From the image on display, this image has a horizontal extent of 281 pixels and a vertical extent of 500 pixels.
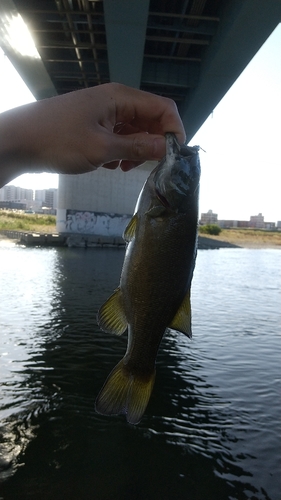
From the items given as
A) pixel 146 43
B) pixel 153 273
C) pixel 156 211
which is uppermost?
pixel 146 43

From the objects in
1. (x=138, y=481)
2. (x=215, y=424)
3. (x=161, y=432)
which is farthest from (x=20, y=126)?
(x=215, y=424)

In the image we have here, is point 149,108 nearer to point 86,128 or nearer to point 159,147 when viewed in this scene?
point 159,147

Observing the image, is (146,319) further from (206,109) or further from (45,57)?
(206,109)

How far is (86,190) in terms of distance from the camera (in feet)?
169

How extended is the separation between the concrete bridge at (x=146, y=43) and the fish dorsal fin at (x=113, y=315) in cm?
1512

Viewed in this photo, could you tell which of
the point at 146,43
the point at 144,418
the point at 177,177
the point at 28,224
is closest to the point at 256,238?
the point at 28,224

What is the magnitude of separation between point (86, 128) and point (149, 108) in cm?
55

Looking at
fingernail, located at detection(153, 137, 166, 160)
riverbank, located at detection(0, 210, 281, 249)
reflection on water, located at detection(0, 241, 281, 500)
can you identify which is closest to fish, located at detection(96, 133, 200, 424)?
fingernail, located at detection(153, 137, 166, 160)

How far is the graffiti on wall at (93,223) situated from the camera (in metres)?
50.9

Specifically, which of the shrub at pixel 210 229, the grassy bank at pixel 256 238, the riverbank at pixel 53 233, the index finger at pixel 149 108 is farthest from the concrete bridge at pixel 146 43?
the grassy bank at pixel 256 238

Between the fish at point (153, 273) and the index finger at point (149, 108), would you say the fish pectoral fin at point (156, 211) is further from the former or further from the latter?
the index finger at point (149, 108)

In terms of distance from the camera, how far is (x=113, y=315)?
10.9 feet

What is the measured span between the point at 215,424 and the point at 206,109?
80.2ft

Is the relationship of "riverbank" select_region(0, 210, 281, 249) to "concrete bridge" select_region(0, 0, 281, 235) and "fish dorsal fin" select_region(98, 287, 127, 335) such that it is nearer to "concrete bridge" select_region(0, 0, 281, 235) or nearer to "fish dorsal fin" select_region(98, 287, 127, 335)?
"concrete bridge" select_region(0, 0, 281, 235)
